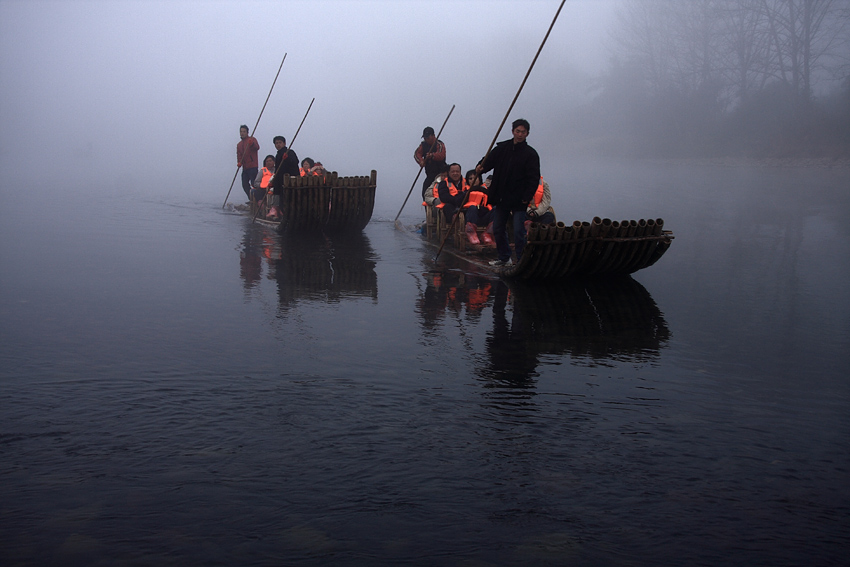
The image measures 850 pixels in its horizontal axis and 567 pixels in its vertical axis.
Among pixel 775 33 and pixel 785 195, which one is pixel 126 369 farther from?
pixel 775 33

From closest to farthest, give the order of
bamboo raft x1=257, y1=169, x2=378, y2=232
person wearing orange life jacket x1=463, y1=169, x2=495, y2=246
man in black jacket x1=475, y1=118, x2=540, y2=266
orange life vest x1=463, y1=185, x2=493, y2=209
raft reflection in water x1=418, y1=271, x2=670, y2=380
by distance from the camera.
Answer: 1. raft reflection in water x1=418, y1=271, x2=670, y2=380
2. man in black jacket x1=475, y1=118, x2=540, y2=266
3. person wearing orange life jacket x1=463, y1=169, x2=495, y2=246
4. orange life vest x1=463, y1=185, x2=493, y2=209
5. bamboo raft x1=257, y1=169, x2=378, y2=232

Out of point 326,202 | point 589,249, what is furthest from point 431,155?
point 589,249

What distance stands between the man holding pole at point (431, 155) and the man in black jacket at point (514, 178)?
13.0 feet

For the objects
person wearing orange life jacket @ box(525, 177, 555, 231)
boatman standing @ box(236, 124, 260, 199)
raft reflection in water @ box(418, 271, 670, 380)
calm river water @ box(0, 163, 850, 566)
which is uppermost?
boatman standing @ box(236, 124, 260, 199)

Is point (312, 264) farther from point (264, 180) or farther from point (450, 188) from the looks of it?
point (264, 180)

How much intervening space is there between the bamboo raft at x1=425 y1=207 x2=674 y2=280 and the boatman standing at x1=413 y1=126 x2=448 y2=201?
14.7ft

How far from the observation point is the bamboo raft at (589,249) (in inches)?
335

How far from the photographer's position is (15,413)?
4.57 metres

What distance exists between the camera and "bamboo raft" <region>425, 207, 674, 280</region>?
27.9 feet

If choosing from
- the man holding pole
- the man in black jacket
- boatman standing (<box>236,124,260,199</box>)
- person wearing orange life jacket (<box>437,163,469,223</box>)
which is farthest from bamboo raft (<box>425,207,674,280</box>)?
boatman standing (<box>236,124,260,199</box>)

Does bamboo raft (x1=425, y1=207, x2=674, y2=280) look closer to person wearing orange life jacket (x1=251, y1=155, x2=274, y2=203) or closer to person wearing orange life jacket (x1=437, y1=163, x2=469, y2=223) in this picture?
person wearing orange life jacket (x1=437, y1=163, x2=469, y2=223)

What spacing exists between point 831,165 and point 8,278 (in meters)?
36.0

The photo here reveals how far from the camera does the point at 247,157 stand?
1689 cm

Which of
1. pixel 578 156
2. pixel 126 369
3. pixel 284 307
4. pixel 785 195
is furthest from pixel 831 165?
pixel 126 369
